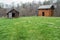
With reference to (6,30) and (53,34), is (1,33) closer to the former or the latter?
(6,30)

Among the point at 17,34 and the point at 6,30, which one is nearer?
the point at 17,34

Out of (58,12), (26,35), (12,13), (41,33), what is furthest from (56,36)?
(58,12)

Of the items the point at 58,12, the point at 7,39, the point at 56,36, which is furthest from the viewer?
the point at 58,12

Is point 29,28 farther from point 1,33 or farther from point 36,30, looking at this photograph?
point 1,33

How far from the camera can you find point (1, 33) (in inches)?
704

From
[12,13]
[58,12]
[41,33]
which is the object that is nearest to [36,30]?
[41,33]

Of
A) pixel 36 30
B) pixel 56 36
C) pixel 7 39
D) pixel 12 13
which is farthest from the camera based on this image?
pixel 12 13

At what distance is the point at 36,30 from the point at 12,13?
24209 mm

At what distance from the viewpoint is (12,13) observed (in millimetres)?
42250

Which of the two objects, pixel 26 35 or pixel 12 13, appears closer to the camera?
pixel 26 35

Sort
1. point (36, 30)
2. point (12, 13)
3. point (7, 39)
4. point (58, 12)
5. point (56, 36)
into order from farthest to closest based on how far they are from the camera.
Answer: point (58, 12) < point (12, 13) < point (36, 30) < point (56, 36) < point (7, 39)

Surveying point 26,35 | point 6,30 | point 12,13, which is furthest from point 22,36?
point 12,13

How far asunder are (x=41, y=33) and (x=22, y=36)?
2.36m

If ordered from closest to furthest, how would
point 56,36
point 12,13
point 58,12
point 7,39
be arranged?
point 7,39 → point 56,36 → point 12,13 → point 58,12
